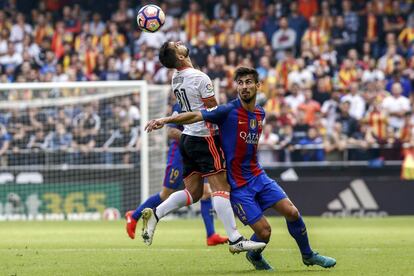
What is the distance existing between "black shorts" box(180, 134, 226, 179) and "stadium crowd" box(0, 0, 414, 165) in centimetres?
991

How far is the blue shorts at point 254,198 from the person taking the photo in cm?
945

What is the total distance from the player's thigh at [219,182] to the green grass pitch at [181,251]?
0.76 meters

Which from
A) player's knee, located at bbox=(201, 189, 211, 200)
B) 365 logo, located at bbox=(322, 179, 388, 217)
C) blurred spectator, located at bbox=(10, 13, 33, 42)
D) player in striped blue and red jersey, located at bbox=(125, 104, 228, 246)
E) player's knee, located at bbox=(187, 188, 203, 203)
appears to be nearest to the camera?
player's knee, located at bbox=(187, 188, 203, 203)

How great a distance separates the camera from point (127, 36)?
1071 inches

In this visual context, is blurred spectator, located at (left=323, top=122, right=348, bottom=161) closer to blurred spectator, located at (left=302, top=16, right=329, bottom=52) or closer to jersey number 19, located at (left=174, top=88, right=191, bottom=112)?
blurred spectator, located at (left=302, top=16, right=329, bottom=52)

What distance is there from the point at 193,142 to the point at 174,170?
8.78 ft

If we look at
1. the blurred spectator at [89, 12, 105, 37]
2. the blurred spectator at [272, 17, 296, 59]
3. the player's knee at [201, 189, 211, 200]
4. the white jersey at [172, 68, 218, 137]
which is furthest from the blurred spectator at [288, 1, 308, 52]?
the white jersey at [172, 68, 218, 137]

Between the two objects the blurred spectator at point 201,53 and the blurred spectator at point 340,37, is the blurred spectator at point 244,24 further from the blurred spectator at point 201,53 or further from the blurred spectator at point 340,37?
the blurred spectator at point 340,37

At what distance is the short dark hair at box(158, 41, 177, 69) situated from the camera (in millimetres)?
11133

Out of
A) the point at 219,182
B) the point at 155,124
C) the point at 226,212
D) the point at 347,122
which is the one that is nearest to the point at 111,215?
the point at 347,122

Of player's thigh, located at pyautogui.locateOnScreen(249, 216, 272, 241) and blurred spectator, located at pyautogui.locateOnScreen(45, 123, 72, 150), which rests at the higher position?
player's thigh, located at pyautogui.locateOnScreen(249, 216, 272, 241)

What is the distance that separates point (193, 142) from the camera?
1141cm

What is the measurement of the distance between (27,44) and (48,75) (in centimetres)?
179

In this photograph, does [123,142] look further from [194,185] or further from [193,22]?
[194,185]
